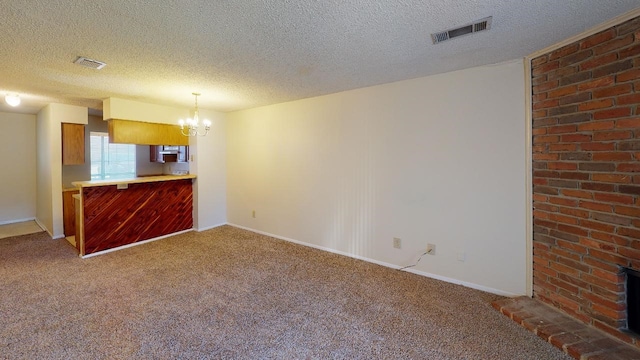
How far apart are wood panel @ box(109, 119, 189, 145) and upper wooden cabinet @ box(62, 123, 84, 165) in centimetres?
114

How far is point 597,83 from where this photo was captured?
6.71 feet

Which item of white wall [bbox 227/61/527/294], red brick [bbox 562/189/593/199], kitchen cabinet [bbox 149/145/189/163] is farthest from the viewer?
kitchen cabinet [bbox 149/145/189/163]

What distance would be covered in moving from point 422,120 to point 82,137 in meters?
5.67

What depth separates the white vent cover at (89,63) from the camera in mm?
2477

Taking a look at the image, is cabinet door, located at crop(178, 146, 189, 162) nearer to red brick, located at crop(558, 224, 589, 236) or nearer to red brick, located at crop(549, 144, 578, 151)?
red brick, located at crop(549, 144, 578, 151)

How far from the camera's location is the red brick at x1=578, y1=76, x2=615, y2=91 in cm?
197

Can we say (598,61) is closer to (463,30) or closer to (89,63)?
(463,30)

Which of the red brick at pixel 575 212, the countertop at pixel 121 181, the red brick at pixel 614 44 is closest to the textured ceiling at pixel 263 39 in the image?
the red brick at pixel 614 44

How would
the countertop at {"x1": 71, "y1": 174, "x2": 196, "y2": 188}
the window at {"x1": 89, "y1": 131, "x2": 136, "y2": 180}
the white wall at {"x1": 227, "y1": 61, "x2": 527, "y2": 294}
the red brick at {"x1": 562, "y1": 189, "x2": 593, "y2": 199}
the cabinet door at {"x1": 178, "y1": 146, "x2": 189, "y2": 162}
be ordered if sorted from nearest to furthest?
the red brick at {"x1": 562, "y1": 189, "x2": 593, "y2": 199} < the white wall at {"x1": 227, "y1": 61, "x2": 527, "y2": 294} < the countertop at {"x1": 71, "y1": 174, "x2": 196, "y2": 188} < the cabinet door at {"x1": 178, "y1": 146, "x2": 189, "y2": 162} < the window at {"x1": 89, "y1": 131, "x2": 136, "y2": 180}

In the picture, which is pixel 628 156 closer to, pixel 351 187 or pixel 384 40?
pixel 384 40

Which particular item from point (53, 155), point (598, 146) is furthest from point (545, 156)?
point (53, 155)

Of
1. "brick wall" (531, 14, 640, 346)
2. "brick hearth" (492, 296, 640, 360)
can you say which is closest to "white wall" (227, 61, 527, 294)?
"brick wall" (531, 14, 640, 346)

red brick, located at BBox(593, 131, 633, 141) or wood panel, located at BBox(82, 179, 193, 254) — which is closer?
red brick, located at BBox(593, 131, 633, 141)

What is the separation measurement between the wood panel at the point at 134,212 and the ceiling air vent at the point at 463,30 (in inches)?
181
